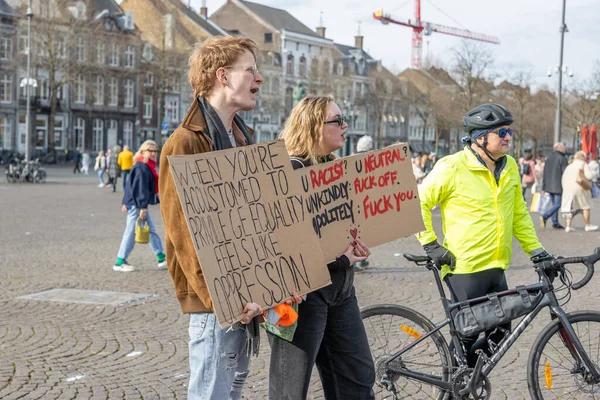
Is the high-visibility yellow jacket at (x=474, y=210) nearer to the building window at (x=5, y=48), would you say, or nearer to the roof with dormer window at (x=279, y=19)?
the building window at (x=5, y=48)

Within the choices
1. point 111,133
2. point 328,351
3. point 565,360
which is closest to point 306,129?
point 328,351

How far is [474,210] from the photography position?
4.54 m

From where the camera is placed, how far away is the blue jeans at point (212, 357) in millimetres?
3092

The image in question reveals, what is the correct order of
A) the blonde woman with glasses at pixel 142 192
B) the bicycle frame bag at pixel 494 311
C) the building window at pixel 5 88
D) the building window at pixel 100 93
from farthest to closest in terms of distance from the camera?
the building window at pixel 100 93 → the building window at pixel 5 88 → the blonde woman with glasses at pixel 142 192 → the bicycle frame bag at pixel 494 311

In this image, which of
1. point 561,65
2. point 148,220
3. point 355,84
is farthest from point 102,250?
point 355,84

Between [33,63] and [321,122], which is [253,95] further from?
[33,63]

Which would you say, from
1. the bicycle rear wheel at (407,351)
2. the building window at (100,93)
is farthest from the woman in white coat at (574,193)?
the building window at (100,93)

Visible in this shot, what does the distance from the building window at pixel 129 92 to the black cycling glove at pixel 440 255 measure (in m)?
64.6

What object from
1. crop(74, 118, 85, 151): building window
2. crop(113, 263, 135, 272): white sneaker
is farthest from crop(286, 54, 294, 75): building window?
crop(113, 263, 135, 272): white sneaker

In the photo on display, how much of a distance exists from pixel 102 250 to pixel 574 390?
8.98m

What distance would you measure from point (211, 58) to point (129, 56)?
6498 cm

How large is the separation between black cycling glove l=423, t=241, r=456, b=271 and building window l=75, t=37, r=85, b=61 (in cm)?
5166

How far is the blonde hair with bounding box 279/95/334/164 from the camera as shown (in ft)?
12.1

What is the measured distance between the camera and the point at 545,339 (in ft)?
13.7
